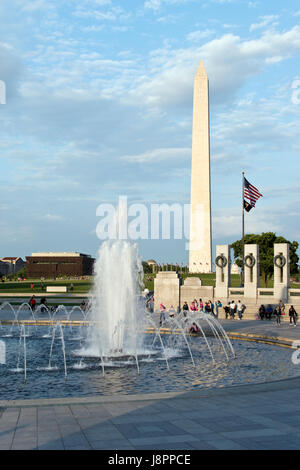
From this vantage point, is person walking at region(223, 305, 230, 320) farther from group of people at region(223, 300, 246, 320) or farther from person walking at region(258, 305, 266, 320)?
person walking at region(258, 305, 266, 320)

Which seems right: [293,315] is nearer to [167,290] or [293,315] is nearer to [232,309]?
[232,309]

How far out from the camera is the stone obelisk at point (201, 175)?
63281 mm

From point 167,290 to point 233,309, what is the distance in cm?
629

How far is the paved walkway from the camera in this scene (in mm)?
7117

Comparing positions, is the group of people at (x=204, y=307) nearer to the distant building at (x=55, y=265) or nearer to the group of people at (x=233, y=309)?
the group of people at (x=233, y=309)

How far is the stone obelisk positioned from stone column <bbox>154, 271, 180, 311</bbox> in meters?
30.7

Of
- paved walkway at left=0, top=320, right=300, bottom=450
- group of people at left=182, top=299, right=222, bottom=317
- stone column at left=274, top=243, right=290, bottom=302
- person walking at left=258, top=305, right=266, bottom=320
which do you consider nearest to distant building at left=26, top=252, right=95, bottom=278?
group of people at left=182, top=299, right=222, bottom=317

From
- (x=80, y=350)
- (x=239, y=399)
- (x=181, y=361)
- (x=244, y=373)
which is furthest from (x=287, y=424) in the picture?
(x=80, y=350)

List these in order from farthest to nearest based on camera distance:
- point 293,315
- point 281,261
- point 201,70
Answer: point 201,70 < point 281,261 < point 293,315

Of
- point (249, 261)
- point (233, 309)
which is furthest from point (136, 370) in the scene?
point (249, 261)

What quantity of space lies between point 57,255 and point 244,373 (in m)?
150

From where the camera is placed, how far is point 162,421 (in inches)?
328

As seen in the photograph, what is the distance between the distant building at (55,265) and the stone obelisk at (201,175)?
90.6 metres

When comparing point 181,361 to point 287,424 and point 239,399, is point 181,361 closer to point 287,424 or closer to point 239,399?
point 239,399
